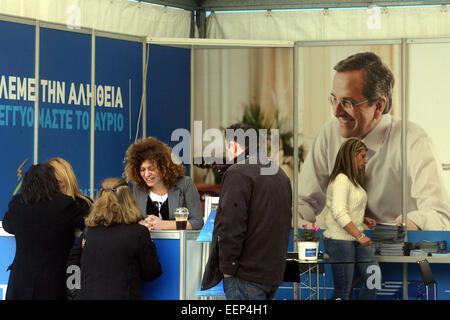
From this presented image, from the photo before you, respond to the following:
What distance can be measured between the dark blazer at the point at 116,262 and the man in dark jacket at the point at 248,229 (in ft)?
1.09

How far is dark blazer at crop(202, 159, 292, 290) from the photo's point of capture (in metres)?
3.96

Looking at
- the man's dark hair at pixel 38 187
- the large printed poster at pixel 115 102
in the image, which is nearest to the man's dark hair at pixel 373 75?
the large printed poster at pixel 115 102

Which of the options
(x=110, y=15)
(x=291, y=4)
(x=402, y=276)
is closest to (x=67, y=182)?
(x=110, y=15)

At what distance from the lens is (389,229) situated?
725 centimetres

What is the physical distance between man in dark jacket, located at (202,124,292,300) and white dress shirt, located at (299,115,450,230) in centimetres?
360

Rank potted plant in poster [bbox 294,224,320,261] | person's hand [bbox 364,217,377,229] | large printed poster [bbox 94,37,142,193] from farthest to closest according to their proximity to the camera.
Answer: person's hand [bbox 364,217,377,229], large printed poster [bbox 94,37,142,193], potted plant in poster [bbox 294,224,320,261]

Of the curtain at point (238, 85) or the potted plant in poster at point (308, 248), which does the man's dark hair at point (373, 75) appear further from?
the potted plant in poster at point (308, 248)

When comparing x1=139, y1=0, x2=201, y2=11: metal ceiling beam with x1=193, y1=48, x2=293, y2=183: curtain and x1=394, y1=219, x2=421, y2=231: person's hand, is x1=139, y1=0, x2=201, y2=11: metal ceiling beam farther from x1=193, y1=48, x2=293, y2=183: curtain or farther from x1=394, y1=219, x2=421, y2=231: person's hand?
x1=394, y1=219, x2=421, y2=231: person's hand

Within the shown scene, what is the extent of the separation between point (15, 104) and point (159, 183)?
5.78ft

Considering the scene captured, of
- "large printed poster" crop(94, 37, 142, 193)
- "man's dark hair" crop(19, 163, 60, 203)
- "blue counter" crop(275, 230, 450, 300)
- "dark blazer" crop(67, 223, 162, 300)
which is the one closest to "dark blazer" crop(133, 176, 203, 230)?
"man's dark hair" crop(19, 163, 60, 203)

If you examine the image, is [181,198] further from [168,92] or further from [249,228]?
[168,92]

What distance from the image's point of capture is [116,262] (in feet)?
13.3

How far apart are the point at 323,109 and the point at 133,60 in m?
1.81
